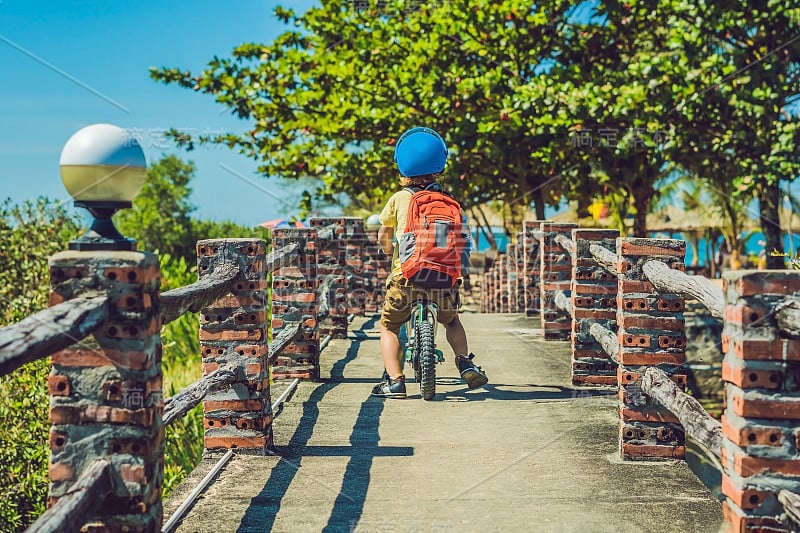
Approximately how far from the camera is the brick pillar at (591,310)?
6.46 m

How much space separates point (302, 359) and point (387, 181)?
1097cm

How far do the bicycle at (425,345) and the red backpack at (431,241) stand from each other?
1.11ft

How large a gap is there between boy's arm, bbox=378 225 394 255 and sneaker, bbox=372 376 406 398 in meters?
0.90

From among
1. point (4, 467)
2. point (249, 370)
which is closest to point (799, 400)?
point (249, 370)

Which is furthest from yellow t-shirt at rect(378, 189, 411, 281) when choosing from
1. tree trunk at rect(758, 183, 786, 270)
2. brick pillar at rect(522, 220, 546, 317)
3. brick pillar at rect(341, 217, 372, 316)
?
tree trunk at rect(758, 183, 786, 270)

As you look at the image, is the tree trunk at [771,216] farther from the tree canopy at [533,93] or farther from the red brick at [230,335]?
the red brick at [230,335]

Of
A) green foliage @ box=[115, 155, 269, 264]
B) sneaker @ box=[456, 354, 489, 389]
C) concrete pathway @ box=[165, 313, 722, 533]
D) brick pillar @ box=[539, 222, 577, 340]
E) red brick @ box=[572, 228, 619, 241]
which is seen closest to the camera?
concrete pathway @ box=[165, 313, 722, 533]

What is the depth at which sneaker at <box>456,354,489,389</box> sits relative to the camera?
5.85 metres

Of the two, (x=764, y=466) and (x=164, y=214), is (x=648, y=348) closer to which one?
(x=764, y=466)

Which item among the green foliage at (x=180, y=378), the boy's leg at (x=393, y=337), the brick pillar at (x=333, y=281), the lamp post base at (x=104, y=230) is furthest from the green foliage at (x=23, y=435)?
the lamp post base at (x=104, y=230)

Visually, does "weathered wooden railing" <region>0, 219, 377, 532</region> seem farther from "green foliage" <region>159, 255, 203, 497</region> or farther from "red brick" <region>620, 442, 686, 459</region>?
"green foliage" <region>159, 255, 203, 497</region>

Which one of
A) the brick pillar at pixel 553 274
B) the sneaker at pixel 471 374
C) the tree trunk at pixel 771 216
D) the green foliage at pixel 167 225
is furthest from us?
the green foliage at pixel 167 225

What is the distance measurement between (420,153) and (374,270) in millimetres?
7451

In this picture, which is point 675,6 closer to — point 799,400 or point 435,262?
point 435,262
